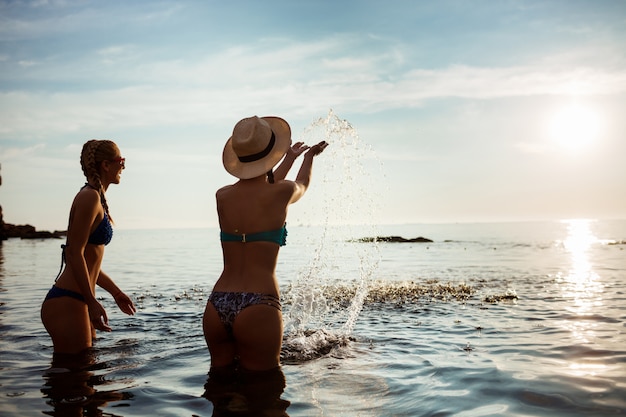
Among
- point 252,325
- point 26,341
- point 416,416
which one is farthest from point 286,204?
point 26,341

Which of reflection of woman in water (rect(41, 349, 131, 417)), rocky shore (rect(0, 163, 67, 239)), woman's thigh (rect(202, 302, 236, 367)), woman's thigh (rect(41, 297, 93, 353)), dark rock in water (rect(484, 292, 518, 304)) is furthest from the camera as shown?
rocky shore (rect(0, 163, 67, 239))

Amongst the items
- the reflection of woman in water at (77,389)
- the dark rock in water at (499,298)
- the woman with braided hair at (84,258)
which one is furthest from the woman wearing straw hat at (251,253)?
the dark rock in water at (499,298)

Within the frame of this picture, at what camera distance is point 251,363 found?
15.5 feet

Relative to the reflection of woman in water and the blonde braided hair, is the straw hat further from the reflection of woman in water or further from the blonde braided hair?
the reflection of woman in water

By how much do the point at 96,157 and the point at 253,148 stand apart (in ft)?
7.08

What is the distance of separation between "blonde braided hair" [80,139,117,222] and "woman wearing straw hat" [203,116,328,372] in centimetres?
181

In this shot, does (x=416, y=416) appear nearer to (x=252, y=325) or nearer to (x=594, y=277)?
(x=252, y=325)

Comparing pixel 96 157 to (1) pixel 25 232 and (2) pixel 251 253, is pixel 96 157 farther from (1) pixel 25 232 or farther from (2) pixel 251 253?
(1) pixel 25 232

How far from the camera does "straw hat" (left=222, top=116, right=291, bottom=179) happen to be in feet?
15.6

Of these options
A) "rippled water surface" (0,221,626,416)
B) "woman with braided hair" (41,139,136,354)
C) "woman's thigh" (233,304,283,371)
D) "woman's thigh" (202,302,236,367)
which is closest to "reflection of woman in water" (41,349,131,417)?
"rippled water surface" (0,221,626,416)

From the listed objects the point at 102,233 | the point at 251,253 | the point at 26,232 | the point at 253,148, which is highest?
the point at 253,148

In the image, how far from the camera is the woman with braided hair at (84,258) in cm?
549

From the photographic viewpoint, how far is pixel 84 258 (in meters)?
5.70

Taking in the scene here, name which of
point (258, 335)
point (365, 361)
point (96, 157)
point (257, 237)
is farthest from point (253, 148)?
point (365, 361)
